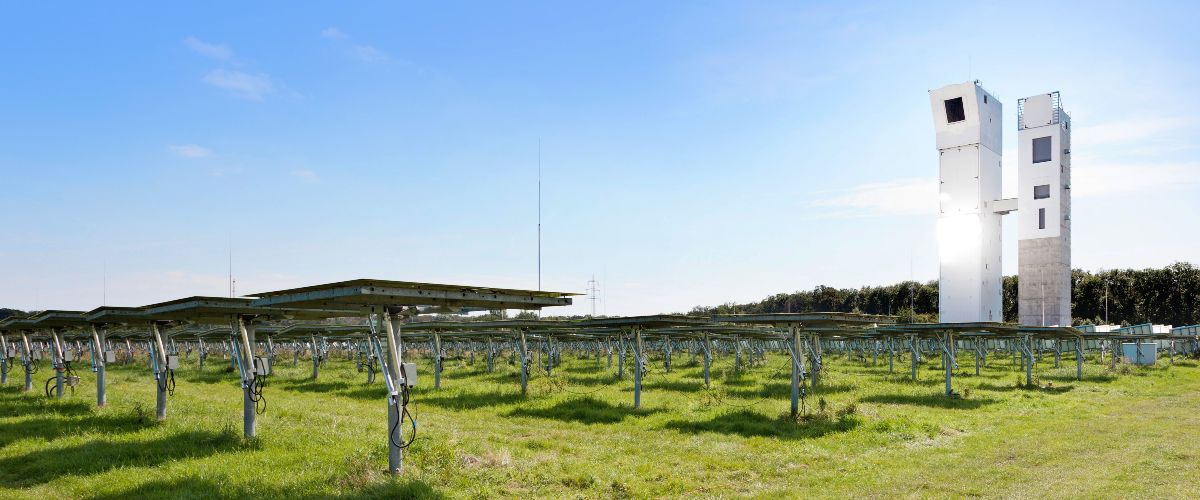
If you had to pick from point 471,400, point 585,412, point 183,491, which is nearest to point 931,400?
point 585,412

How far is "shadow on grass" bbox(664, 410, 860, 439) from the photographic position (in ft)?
59.3

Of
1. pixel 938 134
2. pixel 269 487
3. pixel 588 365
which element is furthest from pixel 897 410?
pixel 938 134

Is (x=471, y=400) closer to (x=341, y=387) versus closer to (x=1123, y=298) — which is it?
(x=341, y=387)

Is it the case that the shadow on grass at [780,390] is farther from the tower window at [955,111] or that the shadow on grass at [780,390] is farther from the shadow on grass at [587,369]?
the tower window at [955,111]

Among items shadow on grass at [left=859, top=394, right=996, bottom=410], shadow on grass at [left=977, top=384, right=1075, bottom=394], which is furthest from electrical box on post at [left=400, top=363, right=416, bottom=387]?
shadow on grass at [left=977, top=384, right=1075, bottom=394]

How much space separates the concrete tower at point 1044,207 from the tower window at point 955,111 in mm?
11703

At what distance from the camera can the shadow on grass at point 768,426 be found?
18.1m

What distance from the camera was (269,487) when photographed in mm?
11750

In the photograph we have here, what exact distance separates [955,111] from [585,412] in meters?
43.2

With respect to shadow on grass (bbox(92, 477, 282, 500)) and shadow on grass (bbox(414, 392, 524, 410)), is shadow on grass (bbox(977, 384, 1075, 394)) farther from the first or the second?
shadow on grass (bbox(92, 477, 282, 500))

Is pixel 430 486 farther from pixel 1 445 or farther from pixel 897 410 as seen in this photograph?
pixel 897 410

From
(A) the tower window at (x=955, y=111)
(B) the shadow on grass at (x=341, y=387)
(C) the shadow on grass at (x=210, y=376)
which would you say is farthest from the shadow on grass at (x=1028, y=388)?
(C) the shadow on grass at (x=210, y=376)

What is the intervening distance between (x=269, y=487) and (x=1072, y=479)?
13460 millimetres

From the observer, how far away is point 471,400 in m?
25.5
